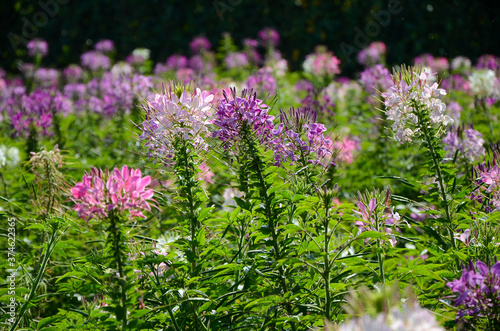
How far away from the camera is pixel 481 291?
1.56 meters

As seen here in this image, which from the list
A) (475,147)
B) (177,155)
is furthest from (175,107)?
(475,147)

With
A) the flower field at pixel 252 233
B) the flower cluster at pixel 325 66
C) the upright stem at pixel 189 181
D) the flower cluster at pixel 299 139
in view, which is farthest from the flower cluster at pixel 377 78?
the upright stem at pixel 189 181

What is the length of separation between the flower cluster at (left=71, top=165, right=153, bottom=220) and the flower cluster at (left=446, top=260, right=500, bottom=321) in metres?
1.06

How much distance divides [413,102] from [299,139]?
0.57 meters

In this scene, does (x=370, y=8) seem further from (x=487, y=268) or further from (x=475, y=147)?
(x=487, y=268)

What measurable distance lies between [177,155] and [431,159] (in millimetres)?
1207

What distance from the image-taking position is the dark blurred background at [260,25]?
26.9 feet

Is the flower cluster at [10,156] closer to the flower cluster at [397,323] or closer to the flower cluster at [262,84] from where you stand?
the flower cluster at [262,84]

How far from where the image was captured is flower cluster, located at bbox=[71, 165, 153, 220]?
1.60 meters

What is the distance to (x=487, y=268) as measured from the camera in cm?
157

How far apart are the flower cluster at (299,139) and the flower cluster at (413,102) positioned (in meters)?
0.36

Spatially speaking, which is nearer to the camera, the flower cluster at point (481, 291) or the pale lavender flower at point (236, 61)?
the flower cluster at point (481, 291)

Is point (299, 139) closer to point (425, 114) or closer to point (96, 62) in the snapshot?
point (425, 114)

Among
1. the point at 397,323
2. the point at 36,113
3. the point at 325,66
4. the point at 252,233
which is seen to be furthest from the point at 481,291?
the point at 325,66
